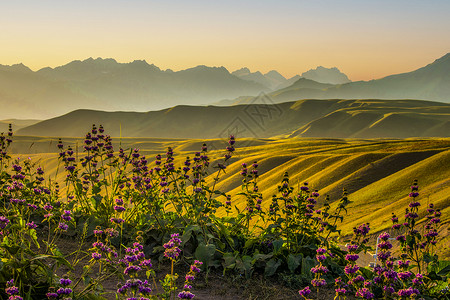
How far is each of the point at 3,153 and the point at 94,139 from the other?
2.09 m

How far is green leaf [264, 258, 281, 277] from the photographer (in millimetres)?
6120

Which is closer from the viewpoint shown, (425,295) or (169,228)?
(425,295)

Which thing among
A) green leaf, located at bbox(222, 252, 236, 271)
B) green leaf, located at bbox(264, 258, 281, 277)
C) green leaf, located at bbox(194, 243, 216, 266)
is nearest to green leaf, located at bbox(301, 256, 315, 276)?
green leaf, located at bbox(264, 258, 281, 277)

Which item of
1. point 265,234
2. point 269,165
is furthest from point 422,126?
point 265,234

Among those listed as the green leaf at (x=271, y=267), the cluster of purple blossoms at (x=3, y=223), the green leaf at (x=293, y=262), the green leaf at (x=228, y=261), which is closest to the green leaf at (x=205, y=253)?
the green leaf at (x=228, y=261)

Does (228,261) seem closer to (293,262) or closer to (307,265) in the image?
(293,262)

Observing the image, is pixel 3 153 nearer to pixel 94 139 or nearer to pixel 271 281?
pixel 94 139

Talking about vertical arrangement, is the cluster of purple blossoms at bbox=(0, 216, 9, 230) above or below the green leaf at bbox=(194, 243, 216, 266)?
above

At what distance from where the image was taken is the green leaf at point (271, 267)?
6.12m

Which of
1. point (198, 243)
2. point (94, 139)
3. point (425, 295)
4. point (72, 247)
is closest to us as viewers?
point (425, 295)

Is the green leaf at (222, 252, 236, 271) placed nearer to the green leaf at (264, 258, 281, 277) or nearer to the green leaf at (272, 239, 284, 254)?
the green leaf at (264, 258, 281, 277)

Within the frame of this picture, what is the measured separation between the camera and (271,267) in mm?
6164

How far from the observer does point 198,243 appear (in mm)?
6645

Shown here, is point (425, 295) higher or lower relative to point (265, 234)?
lower
